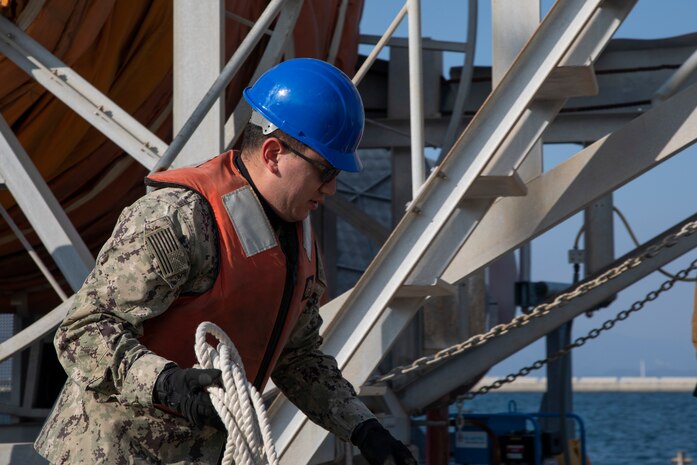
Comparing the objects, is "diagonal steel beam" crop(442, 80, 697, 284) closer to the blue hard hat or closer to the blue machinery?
the blue hard hat

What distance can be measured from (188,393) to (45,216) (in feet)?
9.05

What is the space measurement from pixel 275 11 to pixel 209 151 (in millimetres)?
640

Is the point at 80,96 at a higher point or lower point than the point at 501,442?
higher

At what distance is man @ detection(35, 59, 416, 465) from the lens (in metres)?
2.69

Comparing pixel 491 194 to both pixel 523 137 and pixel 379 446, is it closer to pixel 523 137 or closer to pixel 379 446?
pixel 523 137

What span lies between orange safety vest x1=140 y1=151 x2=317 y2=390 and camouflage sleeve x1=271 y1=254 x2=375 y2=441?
26 centimetres

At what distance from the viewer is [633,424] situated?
76.4 meters

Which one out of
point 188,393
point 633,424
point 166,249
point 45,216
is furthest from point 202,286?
point 633,424

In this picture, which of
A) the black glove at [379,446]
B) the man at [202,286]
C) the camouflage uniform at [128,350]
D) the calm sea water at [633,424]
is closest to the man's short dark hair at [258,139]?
the man at [202,286]

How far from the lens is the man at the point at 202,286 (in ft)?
8.84

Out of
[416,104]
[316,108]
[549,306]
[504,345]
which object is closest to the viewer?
[316,108]

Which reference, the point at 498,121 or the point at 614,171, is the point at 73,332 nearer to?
the point at 498,121

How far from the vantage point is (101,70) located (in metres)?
6.25

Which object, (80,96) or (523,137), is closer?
(523,137)
